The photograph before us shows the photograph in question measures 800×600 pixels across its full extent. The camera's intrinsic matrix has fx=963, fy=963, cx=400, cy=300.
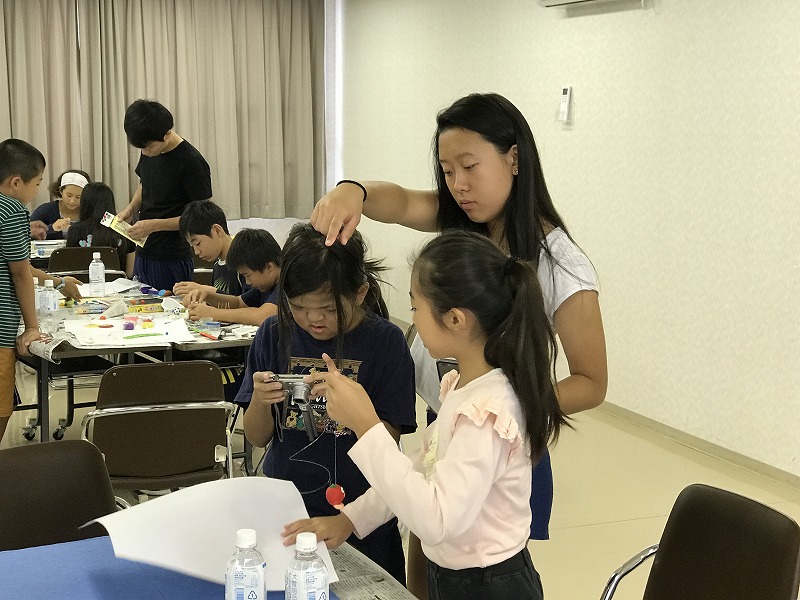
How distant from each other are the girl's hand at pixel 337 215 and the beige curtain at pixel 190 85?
6677 mm

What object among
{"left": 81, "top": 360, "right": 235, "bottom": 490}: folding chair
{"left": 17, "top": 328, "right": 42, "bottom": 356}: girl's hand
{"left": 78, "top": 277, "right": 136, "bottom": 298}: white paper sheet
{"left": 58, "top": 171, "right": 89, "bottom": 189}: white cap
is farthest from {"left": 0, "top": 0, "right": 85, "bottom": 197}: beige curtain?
{"left": 81, "top": 360, "right": 235, "bottom": 490}: folding chair

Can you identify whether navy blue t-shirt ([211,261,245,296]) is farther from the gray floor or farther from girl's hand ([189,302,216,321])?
the gray floor

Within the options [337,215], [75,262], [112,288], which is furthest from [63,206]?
[337,215]

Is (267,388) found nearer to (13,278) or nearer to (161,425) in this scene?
(161,425)

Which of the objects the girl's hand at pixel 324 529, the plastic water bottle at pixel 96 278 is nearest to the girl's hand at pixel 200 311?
the plastic water bottle at pixel 96 278

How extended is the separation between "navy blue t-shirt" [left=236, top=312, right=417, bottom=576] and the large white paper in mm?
287

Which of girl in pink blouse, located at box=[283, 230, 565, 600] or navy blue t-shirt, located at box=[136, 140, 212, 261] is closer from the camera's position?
girl in pink blouse, located at box=[283, 230, 565, 600]

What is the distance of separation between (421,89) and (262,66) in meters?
1.86

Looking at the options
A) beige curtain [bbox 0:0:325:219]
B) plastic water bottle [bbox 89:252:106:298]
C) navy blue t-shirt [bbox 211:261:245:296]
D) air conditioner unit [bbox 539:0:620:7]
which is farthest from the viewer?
beige curtain [bbox 0:0:325:219]

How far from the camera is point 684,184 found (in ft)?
15.7

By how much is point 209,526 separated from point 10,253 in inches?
97.3

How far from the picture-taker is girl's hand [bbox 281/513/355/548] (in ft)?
5.33

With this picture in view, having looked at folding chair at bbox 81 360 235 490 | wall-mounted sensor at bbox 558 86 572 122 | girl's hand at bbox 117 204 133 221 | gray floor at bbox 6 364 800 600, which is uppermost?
wall-mounted sensor at bbox 558 86 572 122

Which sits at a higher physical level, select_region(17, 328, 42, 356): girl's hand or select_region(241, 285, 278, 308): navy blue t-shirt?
select_region(241, 285, 278, 308): navy blue t-shirt
